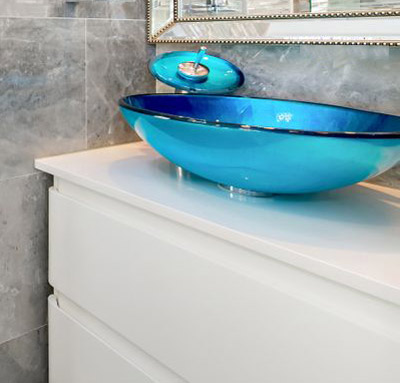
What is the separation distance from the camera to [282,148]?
72 centimetres

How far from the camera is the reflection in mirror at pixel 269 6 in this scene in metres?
0.92

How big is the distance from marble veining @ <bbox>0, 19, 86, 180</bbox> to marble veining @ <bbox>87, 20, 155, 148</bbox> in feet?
0.10

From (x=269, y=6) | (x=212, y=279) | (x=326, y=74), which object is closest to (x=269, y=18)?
(x=269, y=6)

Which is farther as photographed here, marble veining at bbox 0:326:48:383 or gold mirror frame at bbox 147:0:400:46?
marble veining at bbox 0:326:48:383

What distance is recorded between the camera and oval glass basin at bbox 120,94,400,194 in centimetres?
70

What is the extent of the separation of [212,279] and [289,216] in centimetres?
15

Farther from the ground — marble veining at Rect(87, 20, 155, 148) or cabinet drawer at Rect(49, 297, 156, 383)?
marble veining at Rect(87, 20, 155, 148)

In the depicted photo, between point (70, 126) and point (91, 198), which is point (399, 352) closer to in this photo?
point (91, 198)

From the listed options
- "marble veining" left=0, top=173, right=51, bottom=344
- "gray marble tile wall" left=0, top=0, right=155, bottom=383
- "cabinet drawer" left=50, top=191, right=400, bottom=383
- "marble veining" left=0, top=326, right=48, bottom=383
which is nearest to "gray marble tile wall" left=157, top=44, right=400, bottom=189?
"gray marble tile wall" left=0, top=0, right=155, bottom=383

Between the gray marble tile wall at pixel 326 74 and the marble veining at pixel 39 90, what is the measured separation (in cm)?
33

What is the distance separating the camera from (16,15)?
3.39 ft

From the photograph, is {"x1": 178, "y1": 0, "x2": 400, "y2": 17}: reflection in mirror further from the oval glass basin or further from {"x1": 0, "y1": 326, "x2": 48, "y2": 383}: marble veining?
{"x1": 0, "y1": 326, "x2": 48, "y2": 383}: marble veining

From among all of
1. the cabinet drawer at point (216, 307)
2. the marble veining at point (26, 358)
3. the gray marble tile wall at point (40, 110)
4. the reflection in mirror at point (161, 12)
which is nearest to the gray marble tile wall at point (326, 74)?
the reflection in mirror at point (161, 12)

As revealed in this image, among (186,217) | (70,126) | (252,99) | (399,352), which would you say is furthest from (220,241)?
(70,126)
